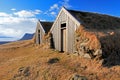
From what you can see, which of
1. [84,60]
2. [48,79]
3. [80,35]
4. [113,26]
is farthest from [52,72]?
[113,26]

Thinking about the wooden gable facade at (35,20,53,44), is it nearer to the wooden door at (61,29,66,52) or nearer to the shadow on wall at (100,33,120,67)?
the wooden door at (61,29,66,52)

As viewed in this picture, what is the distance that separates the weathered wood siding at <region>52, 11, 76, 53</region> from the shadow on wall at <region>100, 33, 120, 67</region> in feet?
14.3

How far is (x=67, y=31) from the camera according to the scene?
19.5 meters

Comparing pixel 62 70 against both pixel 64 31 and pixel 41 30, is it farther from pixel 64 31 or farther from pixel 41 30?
pixel 41 30

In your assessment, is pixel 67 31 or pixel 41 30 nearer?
pixel 67 31

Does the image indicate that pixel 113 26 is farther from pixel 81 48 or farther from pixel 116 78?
pixel 116 78

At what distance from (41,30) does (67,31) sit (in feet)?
36.9

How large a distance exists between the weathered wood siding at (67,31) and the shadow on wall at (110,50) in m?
4.35

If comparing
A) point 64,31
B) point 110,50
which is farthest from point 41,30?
point 110,50

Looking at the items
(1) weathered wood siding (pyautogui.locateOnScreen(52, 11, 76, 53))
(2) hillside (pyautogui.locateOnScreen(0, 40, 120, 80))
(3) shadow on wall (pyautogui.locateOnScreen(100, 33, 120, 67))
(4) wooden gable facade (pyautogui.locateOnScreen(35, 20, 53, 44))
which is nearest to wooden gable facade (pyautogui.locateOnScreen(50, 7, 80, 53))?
(1) weathered wood siding (pyautogui.locateOnScreen(52, 11, 76, 53))

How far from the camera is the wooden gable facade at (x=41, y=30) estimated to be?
2935cm

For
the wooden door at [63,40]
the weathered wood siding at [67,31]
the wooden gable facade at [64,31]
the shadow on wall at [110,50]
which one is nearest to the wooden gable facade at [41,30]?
the wooden gable facade at [64,31]

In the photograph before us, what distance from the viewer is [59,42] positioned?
70.2 ft

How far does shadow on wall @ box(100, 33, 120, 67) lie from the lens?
46.7ft
